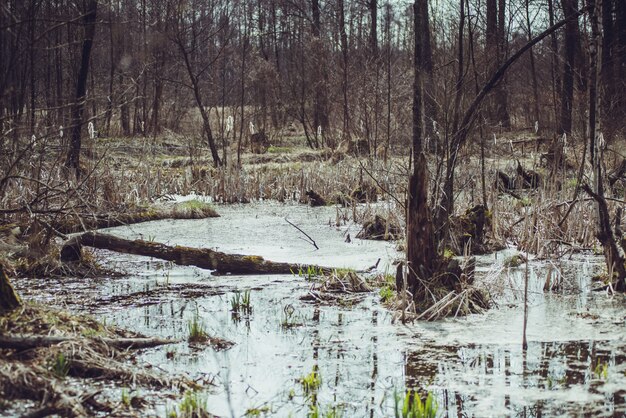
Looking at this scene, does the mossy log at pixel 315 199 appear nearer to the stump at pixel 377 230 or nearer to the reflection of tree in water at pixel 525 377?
the stump at pixel 377 230

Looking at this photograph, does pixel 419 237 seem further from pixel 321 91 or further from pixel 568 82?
pixel 321 91

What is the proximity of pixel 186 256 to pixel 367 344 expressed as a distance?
306 cm

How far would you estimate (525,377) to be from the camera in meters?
3.74

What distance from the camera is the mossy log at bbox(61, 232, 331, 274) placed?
679cm

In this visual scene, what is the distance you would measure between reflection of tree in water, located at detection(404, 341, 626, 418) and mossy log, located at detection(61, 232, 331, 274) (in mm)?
2494

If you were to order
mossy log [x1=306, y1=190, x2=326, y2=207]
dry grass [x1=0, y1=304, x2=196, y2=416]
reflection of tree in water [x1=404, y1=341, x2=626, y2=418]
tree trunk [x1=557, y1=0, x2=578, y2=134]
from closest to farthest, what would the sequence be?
dry grass [x1=0, y1=304, x2=196, y2=416] < reflection of tree in water [x1=404, y1=341, x2=626, y2=418] < mossy log [x1=306, y1=190, x2=326, y2=207] < tree trunk [x1=557, y1=0, x2=578, y2=134]

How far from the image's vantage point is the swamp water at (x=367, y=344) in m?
3.46

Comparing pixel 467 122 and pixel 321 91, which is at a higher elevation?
pixel 321 91

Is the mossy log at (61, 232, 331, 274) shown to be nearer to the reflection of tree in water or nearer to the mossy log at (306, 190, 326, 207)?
the reflection of tree in water

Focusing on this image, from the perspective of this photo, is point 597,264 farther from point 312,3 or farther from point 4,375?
point 312,3

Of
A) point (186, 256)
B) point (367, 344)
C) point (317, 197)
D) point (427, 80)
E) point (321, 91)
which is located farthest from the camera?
point (321, 91)

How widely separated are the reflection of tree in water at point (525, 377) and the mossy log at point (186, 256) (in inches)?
98.2

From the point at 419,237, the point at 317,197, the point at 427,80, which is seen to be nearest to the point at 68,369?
the point at 419,237

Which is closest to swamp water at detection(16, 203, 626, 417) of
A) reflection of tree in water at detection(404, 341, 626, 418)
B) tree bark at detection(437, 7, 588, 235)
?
reflection of tree in water at detection(404, 341, 626, 418)
